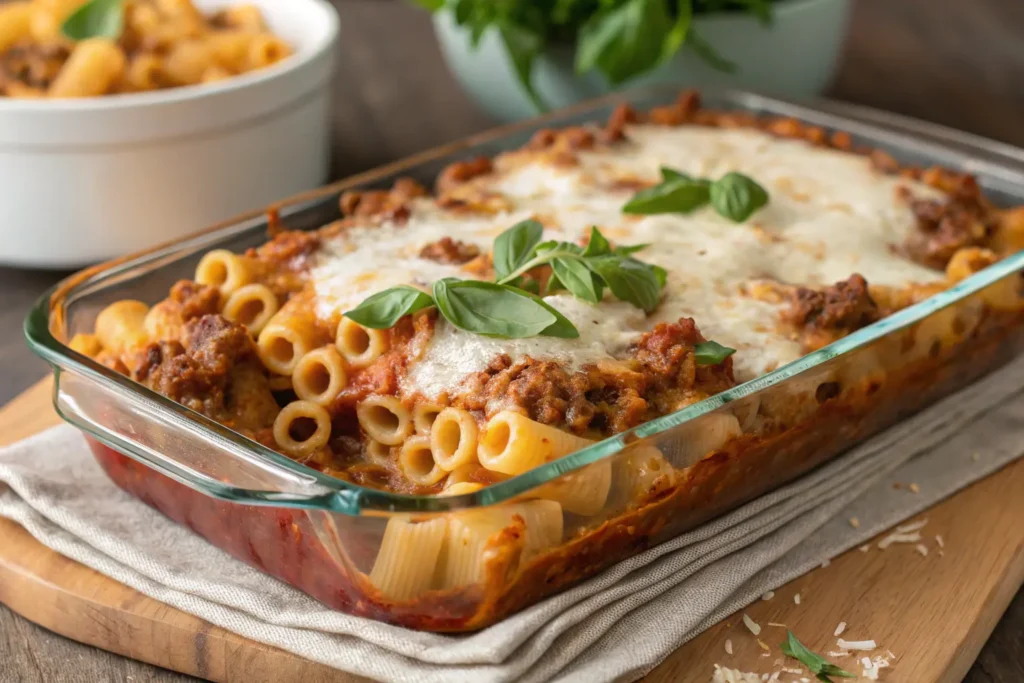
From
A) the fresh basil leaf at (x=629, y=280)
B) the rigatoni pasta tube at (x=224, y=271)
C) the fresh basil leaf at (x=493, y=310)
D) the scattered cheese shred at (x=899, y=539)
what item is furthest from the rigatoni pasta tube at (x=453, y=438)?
the scattered cheese shred at (x=899, y=539)

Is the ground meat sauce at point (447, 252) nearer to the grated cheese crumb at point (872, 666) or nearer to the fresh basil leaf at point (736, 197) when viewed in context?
the fresh basil leaf at point (736, 197)

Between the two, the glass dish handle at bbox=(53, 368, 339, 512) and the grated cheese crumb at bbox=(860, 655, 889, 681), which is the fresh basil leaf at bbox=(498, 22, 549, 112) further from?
the grated cheese crumb at bbox=(860, 655, 889, 681)

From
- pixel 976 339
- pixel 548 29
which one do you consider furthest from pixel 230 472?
pixel 548 29

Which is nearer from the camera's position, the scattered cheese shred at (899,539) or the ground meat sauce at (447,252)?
the scattered cheese shred at (899,539)

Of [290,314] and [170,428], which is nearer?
[170,428]

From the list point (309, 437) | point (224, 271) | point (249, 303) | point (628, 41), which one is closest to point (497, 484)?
point (309, 437)

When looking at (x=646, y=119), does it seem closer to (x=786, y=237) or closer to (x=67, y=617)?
(x=786, y=237)
